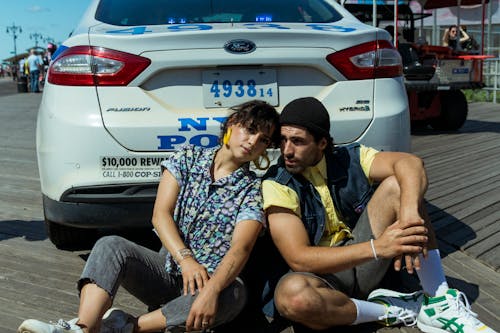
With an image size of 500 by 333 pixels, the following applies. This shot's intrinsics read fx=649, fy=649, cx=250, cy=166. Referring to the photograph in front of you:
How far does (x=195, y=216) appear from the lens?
2646 mm

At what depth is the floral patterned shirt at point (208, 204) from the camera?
2.60 metres

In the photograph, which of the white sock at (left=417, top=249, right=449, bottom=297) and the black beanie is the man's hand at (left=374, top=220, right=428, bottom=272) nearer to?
the white sock at (left=417, top=249, right=449, bottom=297)

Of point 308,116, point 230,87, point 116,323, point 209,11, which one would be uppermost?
point 209,11

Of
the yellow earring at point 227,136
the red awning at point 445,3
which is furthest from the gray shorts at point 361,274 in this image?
the red awning at point 445,3

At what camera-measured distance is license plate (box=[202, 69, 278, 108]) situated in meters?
3.04

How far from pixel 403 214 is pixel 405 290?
2.66ft

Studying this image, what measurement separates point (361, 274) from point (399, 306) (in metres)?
0.23

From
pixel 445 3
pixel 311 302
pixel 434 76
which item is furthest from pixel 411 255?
pixel 445 3

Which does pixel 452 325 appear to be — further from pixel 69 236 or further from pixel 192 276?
pixel 69 236

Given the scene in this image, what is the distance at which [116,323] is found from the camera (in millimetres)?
2473

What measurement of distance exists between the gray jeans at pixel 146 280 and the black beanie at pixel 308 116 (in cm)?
68

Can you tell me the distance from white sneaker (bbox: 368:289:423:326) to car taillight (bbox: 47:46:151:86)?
1.48 metres

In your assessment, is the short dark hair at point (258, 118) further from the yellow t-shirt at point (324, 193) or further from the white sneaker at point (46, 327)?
the white sneaker at point (46, 327)

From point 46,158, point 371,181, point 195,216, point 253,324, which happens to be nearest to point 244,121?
point 195,216
